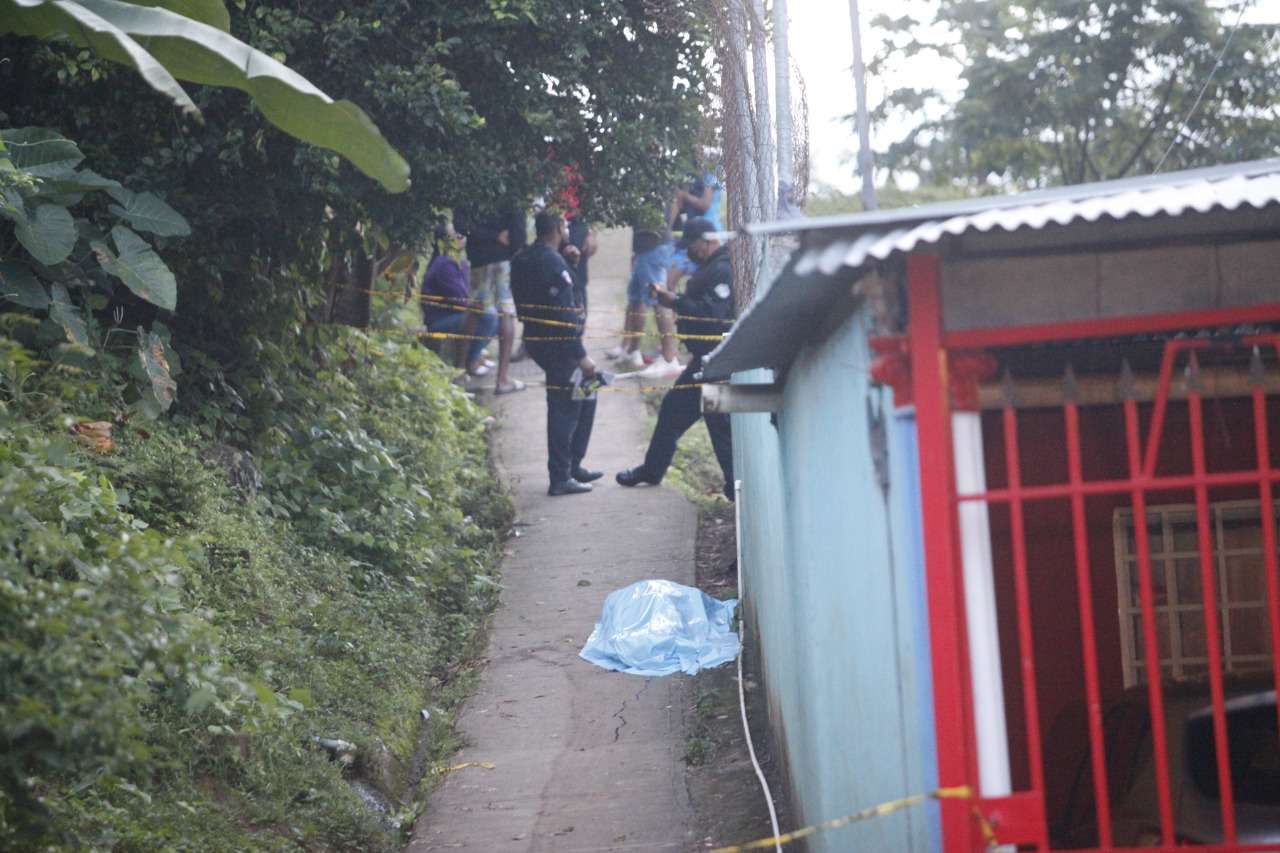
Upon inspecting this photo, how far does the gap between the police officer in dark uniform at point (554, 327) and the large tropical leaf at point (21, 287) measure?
427 centimetres

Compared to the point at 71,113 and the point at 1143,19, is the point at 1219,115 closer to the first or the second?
the point at 1143,19

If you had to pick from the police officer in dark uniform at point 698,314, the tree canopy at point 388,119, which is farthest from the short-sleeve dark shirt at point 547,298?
the tree canopy at point 388,119

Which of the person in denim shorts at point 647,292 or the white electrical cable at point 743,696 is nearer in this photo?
the white electrical cable at point 743,696

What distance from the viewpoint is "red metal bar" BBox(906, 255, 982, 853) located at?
334 centimetres

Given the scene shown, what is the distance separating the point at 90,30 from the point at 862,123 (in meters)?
3.85

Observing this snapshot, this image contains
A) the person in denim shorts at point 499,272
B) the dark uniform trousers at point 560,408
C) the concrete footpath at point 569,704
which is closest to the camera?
the concrete footpath at point 569,704

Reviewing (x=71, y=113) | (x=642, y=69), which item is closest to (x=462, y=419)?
(x=642, y=69)

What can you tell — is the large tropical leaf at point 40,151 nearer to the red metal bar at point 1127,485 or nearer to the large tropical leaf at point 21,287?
the large tropical leaf at point 21,287

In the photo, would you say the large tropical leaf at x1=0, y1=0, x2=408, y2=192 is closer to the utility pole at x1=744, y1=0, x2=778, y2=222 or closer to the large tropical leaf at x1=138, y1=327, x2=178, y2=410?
Answer: the large tropical leaf at x1=138, y1=327, x2=178, y2=410

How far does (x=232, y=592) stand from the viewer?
275 inches

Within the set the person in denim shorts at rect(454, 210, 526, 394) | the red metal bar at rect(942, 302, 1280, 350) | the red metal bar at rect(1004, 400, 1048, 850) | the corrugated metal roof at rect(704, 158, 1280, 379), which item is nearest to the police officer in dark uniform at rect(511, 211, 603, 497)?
the person in denim shorts at rect(454, 210, 526, 394)

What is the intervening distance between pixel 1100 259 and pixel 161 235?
540 cm

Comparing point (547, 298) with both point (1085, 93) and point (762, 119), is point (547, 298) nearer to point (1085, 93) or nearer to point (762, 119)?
point (762, 119)

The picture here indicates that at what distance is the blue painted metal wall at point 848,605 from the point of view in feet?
11.4
